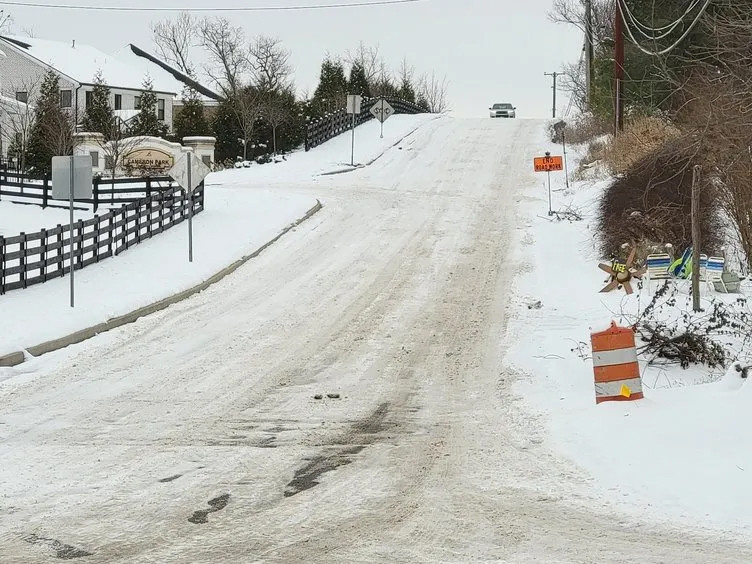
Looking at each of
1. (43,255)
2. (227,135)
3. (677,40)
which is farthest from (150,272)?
(227,135)

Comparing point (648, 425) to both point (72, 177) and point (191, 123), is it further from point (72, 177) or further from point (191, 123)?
point (191, 123)

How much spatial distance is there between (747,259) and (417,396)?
10344 mm

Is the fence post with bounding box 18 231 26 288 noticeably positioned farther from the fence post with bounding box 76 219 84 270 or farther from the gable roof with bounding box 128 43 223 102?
the gable roof with bounding box 128 43 223 102

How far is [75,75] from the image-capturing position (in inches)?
2827

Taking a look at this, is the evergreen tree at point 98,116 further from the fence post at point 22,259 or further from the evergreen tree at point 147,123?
the fence post at point 22,259

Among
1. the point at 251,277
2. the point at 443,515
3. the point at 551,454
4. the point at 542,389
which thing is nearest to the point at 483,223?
the point at 251,277

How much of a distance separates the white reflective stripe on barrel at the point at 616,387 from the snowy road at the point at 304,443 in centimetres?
81

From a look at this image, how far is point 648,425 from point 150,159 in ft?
98.4

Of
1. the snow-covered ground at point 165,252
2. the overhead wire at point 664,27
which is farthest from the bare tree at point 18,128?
the overhead wire at point 664,27

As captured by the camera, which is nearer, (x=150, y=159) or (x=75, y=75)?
(x=150, y=159)

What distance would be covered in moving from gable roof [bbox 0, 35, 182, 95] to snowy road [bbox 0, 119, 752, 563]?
185ft

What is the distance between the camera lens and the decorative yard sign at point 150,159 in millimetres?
37353

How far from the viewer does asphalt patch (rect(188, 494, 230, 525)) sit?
7770 mm

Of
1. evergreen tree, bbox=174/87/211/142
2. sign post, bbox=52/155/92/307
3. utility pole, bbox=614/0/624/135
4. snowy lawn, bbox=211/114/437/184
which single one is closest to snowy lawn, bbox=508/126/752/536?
sign post, bbox=52/155/92/307
